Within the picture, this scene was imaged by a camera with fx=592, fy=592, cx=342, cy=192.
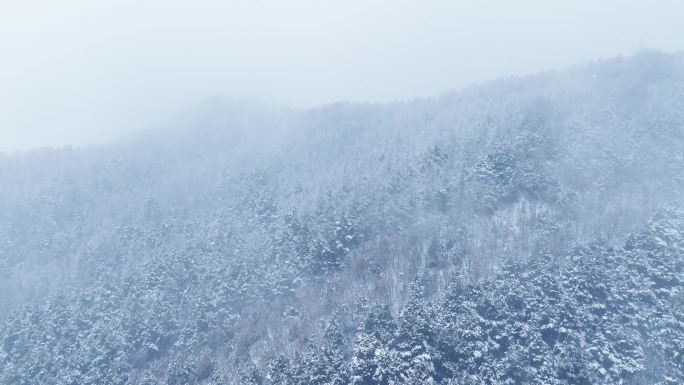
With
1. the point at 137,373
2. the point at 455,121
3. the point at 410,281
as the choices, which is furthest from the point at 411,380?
the point at 455,121

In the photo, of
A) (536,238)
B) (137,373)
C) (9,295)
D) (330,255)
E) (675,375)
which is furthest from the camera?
(9,295)

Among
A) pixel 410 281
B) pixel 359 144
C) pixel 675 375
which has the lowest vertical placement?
pixel 675 375

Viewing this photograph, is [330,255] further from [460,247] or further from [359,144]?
[359,144]

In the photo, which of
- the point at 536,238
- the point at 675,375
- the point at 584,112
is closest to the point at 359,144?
the point at 584,112

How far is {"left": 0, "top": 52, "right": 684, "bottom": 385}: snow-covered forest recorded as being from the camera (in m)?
96.0

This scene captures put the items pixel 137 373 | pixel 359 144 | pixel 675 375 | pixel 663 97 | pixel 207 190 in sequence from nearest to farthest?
pixel 675 375 → pixel 137 373 → pixel 663 97 → pixel 207 190 → pixel 359 144

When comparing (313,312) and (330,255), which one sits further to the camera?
(330,255)

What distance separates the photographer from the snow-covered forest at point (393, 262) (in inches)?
3780

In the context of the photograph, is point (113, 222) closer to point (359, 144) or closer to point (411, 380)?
point (359, 144)

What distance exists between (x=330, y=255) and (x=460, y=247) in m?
27.6

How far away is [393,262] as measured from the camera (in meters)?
122

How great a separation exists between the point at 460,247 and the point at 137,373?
220 feet

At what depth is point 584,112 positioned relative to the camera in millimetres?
162625

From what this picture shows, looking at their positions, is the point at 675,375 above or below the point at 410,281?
below
